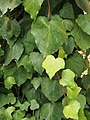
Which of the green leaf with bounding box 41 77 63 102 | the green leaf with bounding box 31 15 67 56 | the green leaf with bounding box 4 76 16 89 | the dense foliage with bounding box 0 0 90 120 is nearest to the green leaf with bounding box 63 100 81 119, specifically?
the dense foliage with bounding box 0 0 90 120

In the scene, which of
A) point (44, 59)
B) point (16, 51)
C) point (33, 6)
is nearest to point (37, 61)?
point (44, 59)

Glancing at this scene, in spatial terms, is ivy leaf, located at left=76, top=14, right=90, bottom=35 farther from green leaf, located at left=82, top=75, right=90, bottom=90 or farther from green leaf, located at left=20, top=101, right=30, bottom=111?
green leaf, located at left=20, top=101, right=30, bottom=111

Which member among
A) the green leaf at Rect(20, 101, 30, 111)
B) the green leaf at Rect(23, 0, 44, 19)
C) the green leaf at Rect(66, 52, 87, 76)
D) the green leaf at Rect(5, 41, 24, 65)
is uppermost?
the green leaf at Rect(23, 0, 44, 19)

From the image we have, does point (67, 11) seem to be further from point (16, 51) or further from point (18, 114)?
point (18, 114)

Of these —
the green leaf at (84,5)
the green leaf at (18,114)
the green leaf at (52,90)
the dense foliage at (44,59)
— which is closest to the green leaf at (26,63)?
the dense foliage at (44,59)

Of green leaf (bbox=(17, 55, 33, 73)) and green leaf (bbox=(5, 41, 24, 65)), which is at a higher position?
green leaf (bbox=(5, 41, 24, 65))

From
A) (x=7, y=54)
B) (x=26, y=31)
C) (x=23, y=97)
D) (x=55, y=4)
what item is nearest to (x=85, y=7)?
(x=55, y=4)

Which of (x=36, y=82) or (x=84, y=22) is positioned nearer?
(x=84, y=22)

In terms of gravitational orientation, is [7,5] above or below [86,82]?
above

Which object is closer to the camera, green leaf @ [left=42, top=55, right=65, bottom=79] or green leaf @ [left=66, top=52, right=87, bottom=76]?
green leaf @ [left=42, top=55, right=65, bottom=79]
